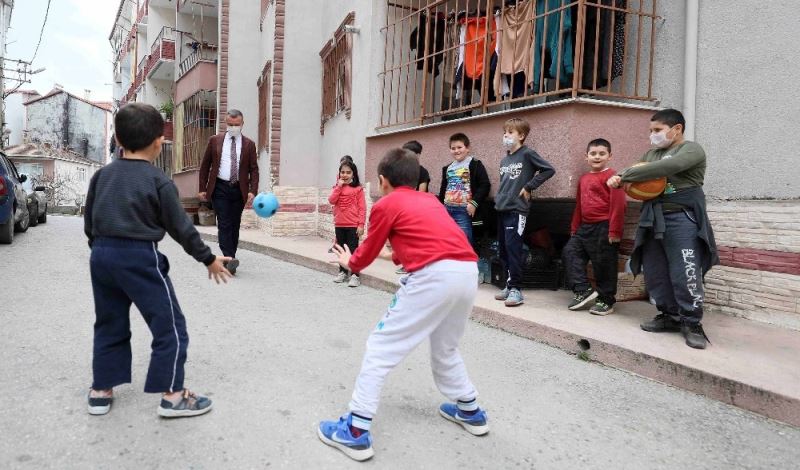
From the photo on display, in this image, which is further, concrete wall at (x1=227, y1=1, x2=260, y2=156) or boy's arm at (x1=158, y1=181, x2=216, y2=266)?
concrete wall at (x1=227, y1=1, x2=260, y2=156)

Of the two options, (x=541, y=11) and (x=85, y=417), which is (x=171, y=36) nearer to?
(x=541, y=11)

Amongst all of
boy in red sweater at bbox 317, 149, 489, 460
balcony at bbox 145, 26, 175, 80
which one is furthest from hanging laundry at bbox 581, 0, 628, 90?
balcony at bbox 145, 26, 175, 80

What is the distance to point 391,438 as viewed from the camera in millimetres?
2789

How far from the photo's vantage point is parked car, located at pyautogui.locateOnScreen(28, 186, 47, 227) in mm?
14033

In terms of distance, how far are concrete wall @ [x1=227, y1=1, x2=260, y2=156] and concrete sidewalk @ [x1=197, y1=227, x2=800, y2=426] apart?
1204 cm

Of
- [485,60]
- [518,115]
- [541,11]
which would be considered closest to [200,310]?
[518,115]

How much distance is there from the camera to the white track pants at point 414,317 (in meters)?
2.64

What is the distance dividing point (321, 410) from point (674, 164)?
2968 millimetres

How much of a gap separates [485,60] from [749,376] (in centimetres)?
433

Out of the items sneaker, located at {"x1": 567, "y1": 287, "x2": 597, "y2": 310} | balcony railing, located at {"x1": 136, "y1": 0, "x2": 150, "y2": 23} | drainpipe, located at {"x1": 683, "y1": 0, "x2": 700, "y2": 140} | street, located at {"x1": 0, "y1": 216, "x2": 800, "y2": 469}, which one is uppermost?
balcony railing, located at {"x1": 136, "y1": 0, "x2": 150, "y2": 23}

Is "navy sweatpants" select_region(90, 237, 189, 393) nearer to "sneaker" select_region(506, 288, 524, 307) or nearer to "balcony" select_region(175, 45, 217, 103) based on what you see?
"sneaker" select_region(506, 288, 524, 307)

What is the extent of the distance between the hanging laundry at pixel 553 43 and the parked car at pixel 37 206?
12.3 m

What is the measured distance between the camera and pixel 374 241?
279cm

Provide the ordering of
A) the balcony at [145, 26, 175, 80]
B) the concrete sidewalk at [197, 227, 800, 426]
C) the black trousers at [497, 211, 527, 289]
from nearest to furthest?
the concrete sidewalk at [197, 227, 800, 426], the black trousers at [497, 211, 527, 289], the balcony at [145, 26, 175, 80]
